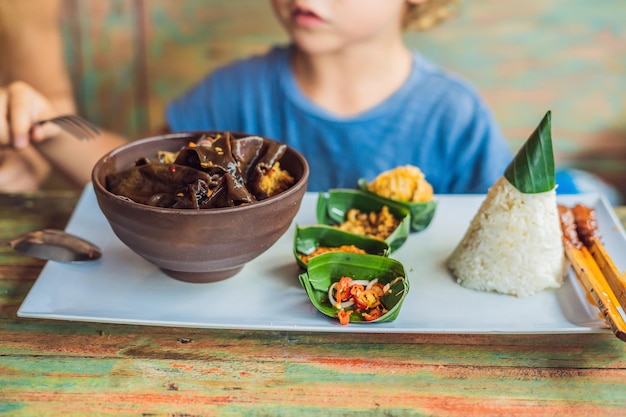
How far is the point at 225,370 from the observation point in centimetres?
99

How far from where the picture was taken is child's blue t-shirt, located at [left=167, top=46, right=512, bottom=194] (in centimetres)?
212

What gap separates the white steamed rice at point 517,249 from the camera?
3.80ft

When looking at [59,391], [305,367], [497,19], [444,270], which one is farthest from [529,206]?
[497,19]

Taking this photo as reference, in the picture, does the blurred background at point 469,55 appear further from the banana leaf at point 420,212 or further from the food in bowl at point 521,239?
the food in bowl at point 521,239

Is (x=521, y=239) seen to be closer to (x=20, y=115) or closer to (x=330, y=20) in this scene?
(x=330, y=20)

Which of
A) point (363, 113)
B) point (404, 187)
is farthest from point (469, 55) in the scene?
point (404, 187)

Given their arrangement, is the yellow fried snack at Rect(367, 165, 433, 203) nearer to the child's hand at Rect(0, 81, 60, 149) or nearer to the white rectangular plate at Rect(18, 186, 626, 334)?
the white rectangular plate at Rect(18, 186, 626, 334)

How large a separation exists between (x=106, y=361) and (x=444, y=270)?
0.64 meters

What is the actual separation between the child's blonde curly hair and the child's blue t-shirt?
147 millimetres

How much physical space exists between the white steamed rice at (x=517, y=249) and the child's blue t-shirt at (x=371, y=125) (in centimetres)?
89

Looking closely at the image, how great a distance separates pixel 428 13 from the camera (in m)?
2.27

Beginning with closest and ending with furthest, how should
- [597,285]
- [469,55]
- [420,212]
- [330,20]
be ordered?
[597,285], [420,212], [330,20], [469,55]

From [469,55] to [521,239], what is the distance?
149 centimetres

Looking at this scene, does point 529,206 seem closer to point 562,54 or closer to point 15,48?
point 562,54
